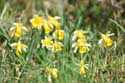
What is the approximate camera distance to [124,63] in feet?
10.7

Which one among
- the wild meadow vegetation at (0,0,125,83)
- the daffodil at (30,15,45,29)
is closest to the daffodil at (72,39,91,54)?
the wild meadow vegetation at (0,0,125,83)

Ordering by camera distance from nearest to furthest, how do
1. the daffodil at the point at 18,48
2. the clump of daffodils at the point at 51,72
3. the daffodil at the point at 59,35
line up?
the clump of daffodils at the point at 51,72 < the daffodil at the point at 18,48 < the daffodil at the point at 59,35

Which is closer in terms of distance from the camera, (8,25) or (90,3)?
(8,25)

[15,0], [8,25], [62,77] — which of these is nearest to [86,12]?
[15,0]

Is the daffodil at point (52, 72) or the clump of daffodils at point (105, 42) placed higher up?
the clump of daffodils at point (105, 42)

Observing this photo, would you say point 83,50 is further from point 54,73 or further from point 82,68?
point 54,73

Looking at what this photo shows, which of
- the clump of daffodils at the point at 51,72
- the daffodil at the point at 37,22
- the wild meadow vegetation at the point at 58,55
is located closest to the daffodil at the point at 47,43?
the wild meadow vegetation at the point at 58,55

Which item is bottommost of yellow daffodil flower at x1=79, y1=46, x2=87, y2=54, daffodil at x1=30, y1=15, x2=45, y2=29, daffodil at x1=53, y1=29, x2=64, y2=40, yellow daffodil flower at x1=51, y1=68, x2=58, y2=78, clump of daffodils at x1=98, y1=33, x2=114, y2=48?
yellow daffodil flower at x1=51, y1=68, x2=58, y2=78

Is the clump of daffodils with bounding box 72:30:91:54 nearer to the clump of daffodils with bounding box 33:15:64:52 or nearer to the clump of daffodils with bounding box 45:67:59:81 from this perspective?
the clump of daffodils with bounding box 33:15:64:52

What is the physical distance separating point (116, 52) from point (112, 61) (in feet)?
→ 0.71

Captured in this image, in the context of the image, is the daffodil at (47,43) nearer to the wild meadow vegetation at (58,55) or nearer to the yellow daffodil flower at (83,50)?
the wild meadow vegetation at (58,55)

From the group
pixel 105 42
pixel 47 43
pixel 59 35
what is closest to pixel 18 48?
pixel 47 43

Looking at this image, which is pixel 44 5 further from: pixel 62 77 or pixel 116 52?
pixel 62 77

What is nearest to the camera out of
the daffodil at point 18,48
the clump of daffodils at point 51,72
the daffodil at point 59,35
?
the clump of daffodils at point 51,72
